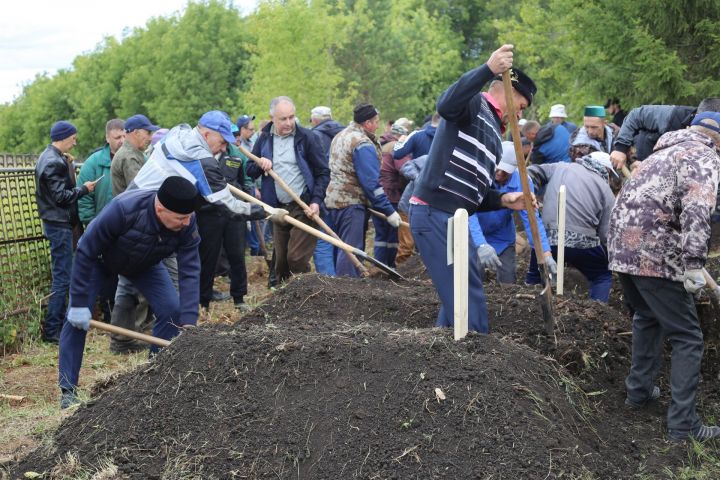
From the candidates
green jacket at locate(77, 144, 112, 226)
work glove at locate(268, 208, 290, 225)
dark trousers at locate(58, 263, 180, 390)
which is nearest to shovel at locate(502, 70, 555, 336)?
dark trousers at locate(58, 263, 180, 390)

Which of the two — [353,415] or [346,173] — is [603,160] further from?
[353,415]

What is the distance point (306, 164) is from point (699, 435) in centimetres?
548

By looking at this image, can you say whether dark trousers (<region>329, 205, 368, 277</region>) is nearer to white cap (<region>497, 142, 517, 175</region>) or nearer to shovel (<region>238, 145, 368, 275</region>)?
shovel (<region>238, 145, 368, 275</region>)

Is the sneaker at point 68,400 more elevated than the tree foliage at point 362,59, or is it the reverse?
the tree foliage at point 362,59

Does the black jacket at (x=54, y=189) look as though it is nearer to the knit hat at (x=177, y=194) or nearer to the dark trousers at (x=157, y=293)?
the dark trousers at (x=157, y=293)

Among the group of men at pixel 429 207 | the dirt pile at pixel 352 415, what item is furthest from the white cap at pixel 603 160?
the dirt pile at pixel 352 415

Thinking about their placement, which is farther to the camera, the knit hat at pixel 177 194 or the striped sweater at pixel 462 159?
the knit hat at pixel 177 194

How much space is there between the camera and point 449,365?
15.5ft

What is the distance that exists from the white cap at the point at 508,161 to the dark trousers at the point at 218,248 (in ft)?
9.18

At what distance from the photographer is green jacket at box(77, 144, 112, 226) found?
9092mm

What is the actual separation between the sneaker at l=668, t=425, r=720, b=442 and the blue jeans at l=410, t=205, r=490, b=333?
4.32ft

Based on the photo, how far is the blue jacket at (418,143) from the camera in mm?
9906

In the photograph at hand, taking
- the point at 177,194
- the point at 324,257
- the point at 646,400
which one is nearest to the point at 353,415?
the point at 177,194

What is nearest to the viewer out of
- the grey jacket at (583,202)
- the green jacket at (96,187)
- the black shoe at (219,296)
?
the grey jacket at (583,202)
